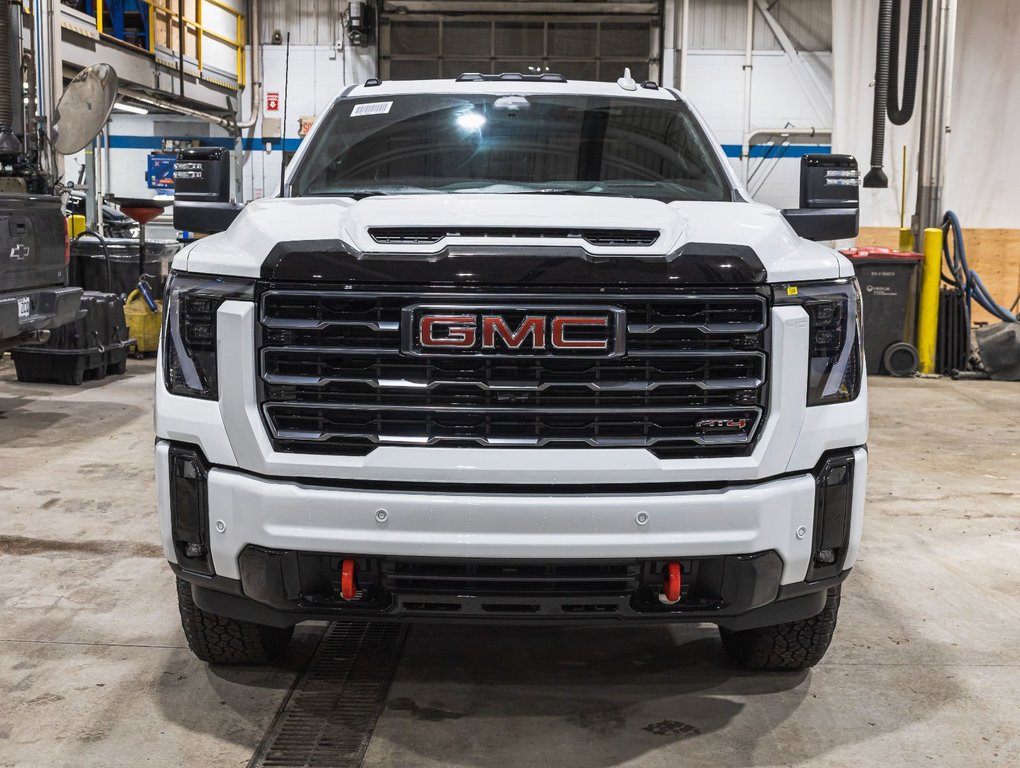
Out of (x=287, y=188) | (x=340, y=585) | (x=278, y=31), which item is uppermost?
(x=278, y=31)

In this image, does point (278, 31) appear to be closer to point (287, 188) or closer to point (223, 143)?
point (223, 143)

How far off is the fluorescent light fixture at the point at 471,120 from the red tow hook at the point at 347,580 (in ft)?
5.95

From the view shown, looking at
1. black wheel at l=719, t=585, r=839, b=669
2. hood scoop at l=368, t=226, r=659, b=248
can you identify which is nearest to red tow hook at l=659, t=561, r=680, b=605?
black wheel at l=719, t=585, r=839, b=669

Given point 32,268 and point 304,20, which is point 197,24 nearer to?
Result: point 304,20

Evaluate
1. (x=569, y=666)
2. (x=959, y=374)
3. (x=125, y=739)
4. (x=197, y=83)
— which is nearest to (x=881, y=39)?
(x=959, y=374)

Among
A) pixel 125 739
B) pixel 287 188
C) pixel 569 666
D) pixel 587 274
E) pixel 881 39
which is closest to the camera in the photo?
pixel 587 274

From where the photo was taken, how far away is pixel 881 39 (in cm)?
1215

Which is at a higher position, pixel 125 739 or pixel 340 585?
pixel 340 585

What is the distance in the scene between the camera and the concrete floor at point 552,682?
284 centimetres

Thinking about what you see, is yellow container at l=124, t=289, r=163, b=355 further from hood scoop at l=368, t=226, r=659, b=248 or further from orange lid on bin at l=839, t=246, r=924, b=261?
hood scoop at l=368, t=226, r=659, b=248

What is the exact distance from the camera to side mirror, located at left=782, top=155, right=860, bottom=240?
11.0ft

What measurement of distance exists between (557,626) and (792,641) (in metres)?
0.72

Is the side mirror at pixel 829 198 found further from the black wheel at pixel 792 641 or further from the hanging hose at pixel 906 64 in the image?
the hanging hose at pixel 906 64

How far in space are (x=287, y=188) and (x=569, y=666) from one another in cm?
178
